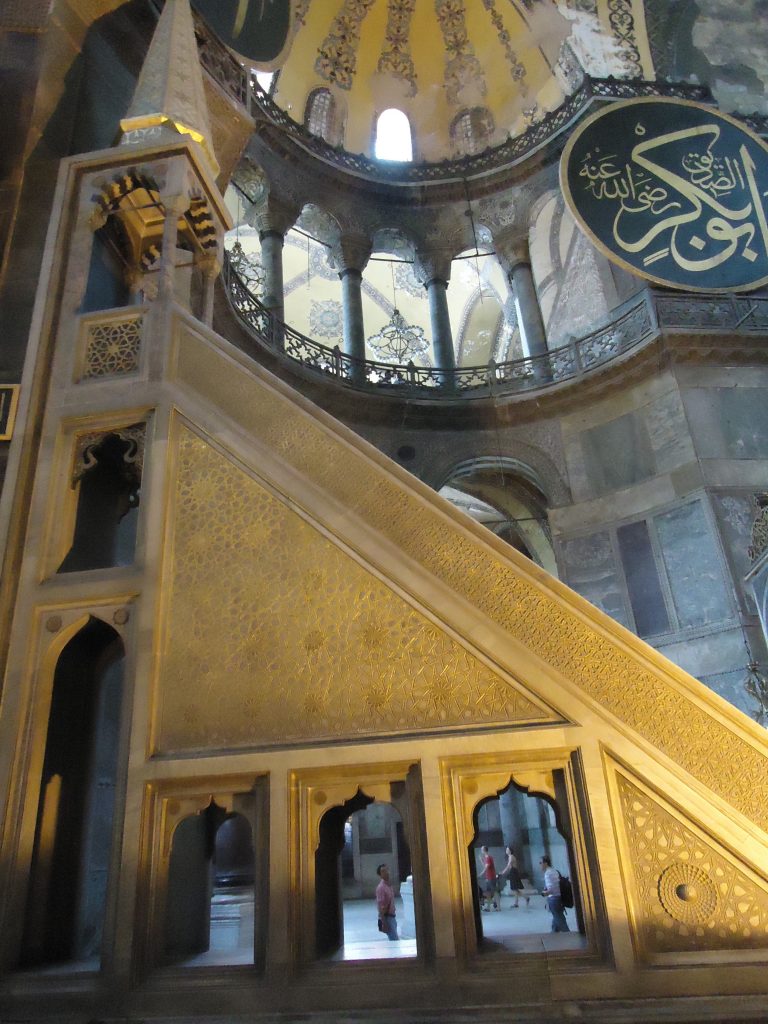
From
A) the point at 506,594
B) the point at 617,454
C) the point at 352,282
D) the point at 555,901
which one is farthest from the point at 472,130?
the point at 506,594

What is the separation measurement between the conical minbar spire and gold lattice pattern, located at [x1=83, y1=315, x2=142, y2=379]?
112 cm

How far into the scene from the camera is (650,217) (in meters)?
10.5

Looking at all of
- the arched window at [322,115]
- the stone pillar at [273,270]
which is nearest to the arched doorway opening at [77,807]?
the stone pillar at [273,270]

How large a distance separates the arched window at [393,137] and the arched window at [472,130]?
0.90m

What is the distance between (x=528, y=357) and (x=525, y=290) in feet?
5.76

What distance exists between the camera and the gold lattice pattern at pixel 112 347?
345cm

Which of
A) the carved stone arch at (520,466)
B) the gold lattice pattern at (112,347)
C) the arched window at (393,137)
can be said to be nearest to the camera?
the gold lattice pattern at (112,347)

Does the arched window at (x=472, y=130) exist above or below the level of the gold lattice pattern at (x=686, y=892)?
above

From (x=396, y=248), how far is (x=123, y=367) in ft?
37.3

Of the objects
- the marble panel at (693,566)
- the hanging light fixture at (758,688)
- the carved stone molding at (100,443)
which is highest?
the marble panel at (693,566)

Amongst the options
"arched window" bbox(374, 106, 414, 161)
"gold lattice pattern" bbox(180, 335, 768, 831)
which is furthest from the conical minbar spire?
"arched window" bbox(374, 106, 414, 161)

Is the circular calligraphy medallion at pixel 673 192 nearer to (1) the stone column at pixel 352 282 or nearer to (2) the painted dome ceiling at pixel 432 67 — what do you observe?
(2) the painted dome ceiling at pixel 432 67

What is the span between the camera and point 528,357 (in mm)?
11656

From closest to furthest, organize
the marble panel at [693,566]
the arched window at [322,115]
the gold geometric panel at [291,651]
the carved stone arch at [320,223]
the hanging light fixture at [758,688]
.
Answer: the gold geometric panel at [291,651]
the hanging light fixture at [758,688]
the marble panel at [693,566]
the carved stone arch at [320,223]
the arched window at [322,115]
